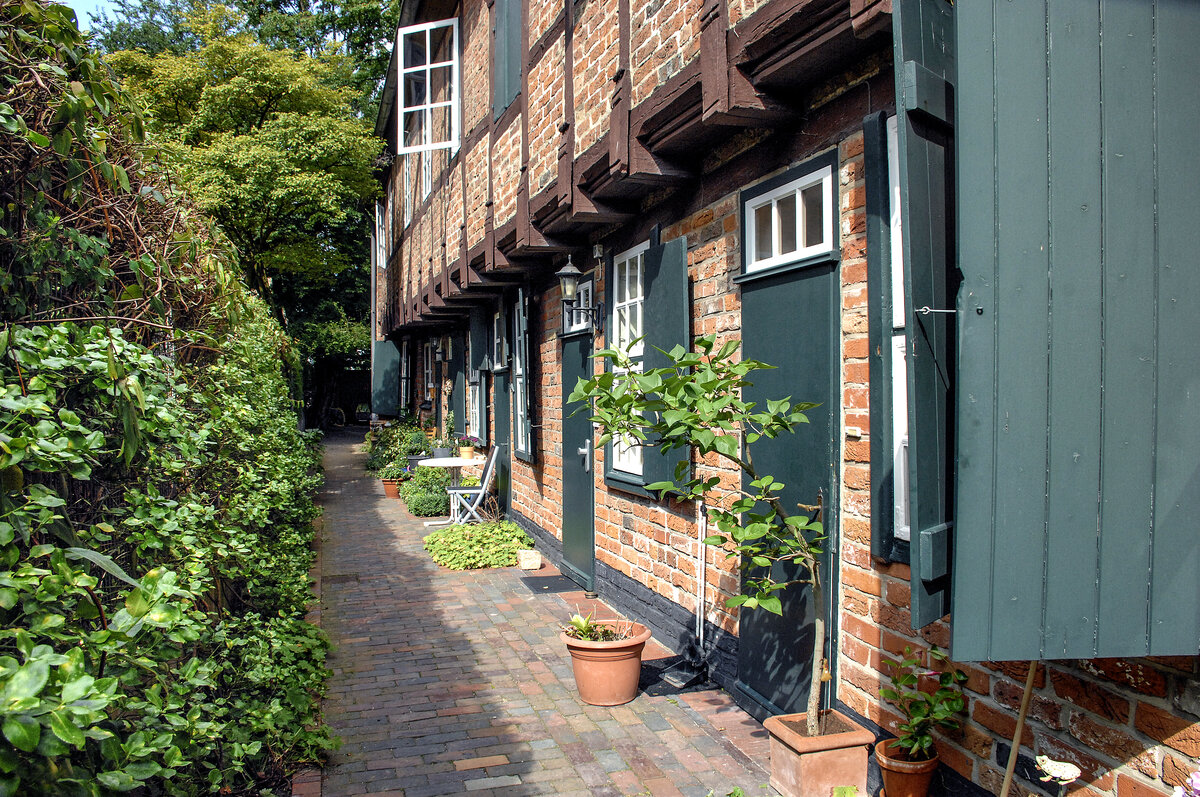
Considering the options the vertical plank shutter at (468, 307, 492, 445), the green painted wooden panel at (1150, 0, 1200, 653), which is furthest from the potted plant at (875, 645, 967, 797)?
the vertical plank shutter at (468, 307, 492, 445)

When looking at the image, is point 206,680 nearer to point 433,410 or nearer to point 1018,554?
point 1018,554

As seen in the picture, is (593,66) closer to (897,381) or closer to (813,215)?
(813,215)

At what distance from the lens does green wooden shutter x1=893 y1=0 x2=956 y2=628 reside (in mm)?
2404

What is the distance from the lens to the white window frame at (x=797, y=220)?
377 centimetres

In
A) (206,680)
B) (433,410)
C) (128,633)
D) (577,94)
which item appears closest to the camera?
(128,633)

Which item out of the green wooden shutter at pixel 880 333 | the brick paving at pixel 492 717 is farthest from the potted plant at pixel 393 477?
the green wooden shutter at pixel 880 333

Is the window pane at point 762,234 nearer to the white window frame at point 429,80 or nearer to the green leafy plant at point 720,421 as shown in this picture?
the green leafy plant at point 720,421

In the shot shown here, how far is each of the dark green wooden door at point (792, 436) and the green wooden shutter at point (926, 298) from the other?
1227mm

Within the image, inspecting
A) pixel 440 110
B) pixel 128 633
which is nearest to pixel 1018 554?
pixel 128 633

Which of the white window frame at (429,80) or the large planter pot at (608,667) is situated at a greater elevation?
the white window frame at (429,80)

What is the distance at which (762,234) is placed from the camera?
4457mm

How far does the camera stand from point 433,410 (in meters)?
17.4

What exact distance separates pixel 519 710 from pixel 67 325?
3.39m

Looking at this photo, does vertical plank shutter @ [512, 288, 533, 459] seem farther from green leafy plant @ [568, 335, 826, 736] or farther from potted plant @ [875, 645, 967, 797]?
potted plant @ [875, 645, 967, 797]
